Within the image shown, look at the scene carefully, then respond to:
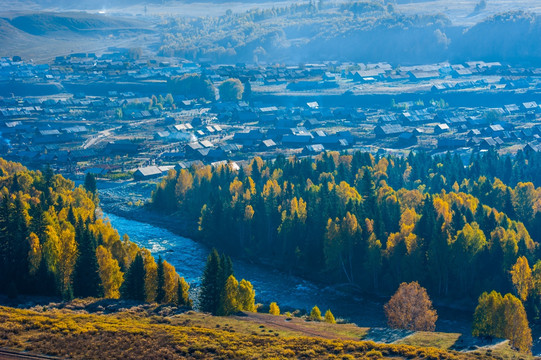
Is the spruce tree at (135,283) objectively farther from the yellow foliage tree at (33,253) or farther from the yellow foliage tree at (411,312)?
the yellow foliage tree at (411,312)

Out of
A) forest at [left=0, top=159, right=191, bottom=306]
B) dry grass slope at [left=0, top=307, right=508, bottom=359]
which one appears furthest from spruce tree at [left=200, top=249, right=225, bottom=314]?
dry grass slope at [left=0, top=307, right=508, bottom=359]

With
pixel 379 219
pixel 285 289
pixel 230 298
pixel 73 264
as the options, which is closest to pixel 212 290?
pixel 230 298

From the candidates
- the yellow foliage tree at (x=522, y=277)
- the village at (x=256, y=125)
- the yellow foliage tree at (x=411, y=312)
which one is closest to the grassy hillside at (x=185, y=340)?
the yellow foliage tree at (x=411, y=312)

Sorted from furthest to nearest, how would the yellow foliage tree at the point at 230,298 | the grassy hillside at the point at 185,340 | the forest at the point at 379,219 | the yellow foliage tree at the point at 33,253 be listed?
1. the forest at the point at 379,219
2. the yellow foliage tree at the point at 33,253
3. the yellow foliage tree at the point at 230,298
4. the grassy hillside at the point at 185,340

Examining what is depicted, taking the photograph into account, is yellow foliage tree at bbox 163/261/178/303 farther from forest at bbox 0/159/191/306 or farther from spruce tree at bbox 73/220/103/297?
spruce tree at bbox 73/220/103/297

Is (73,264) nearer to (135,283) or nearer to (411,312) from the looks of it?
(135,283)
